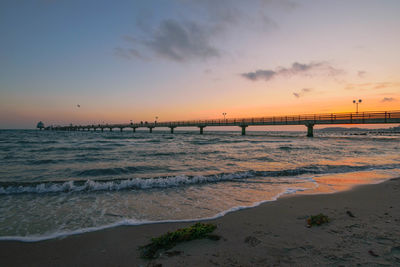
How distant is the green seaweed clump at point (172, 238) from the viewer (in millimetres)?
2806

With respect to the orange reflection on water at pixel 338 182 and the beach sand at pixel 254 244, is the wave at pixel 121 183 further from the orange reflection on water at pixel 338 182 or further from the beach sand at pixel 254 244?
the beach sand at pixel 254 244

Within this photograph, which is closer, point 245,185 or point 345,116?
point 245,185

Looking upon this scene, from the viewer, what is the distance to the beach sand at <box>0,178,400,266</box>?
2.54 meters

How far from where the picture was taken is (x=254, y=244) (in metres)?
2.95

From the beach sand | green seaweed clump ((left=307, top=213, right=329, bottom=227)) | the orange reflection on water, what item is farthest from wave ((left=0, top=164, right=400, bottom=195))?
green seaweed clump ((left=307, top=213, right=329, bottom=227))

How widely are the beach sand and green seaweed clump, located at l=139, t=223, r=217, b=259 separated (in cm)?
10

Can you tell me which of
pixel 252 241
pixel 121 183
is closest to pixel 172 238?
pixel 252 241

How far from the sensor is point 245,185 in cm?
693

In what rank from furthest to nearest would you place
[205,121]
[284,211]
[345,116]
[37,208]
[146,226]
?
[205,121] → [345,116] → [37,208] → [284,211] → [146,226]

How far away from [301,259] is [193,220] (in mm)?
1953

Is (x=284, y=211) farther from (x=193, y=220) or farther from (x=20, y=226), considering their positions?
(x=20, y=226)

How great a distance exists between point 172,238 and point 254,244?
1.14 meters

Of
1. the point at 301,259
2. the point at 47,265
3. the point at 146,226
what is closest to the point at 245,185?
the point at 146,226

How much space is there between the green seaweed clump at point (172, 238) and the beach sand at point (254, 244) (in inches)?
3.9
